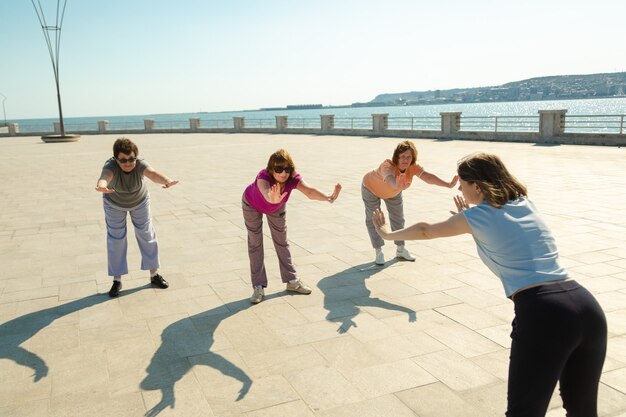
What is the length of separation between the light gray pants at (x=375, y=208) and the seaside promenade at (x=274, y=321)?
0.37 meters

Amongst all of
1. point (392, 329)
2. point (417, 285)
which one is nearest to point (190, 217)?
point (417, 285)

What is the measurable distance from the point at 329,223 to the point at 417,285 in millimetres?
3216

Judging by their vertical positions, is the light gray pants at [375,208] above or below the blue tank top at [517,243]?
below

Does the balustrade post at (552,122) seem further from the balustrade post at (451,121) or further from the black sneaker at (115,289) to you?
the black sneaker at (115,289)

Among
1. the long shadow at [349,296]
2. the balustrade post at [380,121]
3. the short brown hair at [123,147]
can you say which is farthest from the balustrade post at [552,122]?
the short brown hair at [123,147]

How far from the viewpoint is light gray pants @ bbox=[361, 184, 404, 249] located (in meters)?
6.32

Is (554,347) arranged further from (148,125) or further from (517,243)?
(148,125)

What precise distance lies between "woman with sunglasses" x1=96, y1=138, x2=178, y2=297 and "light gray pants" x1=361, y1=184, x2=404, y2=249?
2297 mm

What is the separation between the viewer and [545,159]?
635 inches

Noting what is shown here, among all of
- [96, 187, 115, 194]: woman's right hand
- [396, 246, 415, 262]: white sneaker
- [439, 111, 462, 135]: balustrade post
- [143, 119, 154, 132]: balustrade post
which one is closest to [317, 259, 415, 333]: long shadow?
[396, 246, 415, 262]: white sneaker

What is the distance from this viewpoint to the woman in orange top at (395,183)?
571cm

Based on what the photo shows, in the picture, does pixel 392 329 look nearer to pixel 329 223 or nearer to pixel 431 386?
pixel 431 386

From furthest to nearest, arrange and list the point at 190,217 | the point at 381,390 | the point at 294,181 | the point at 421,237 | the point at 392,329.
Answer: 1. the point at 190,217
2. the point at 294,181
3. the point at 392,329
4. the point at 381,390
5. the point at 421,237

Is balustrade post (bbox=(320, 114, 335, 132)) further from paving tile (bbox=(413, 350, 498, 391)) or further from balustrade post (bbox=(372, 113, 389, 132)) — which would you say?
paving tile (bbox=(413, 350, 498, 391))
